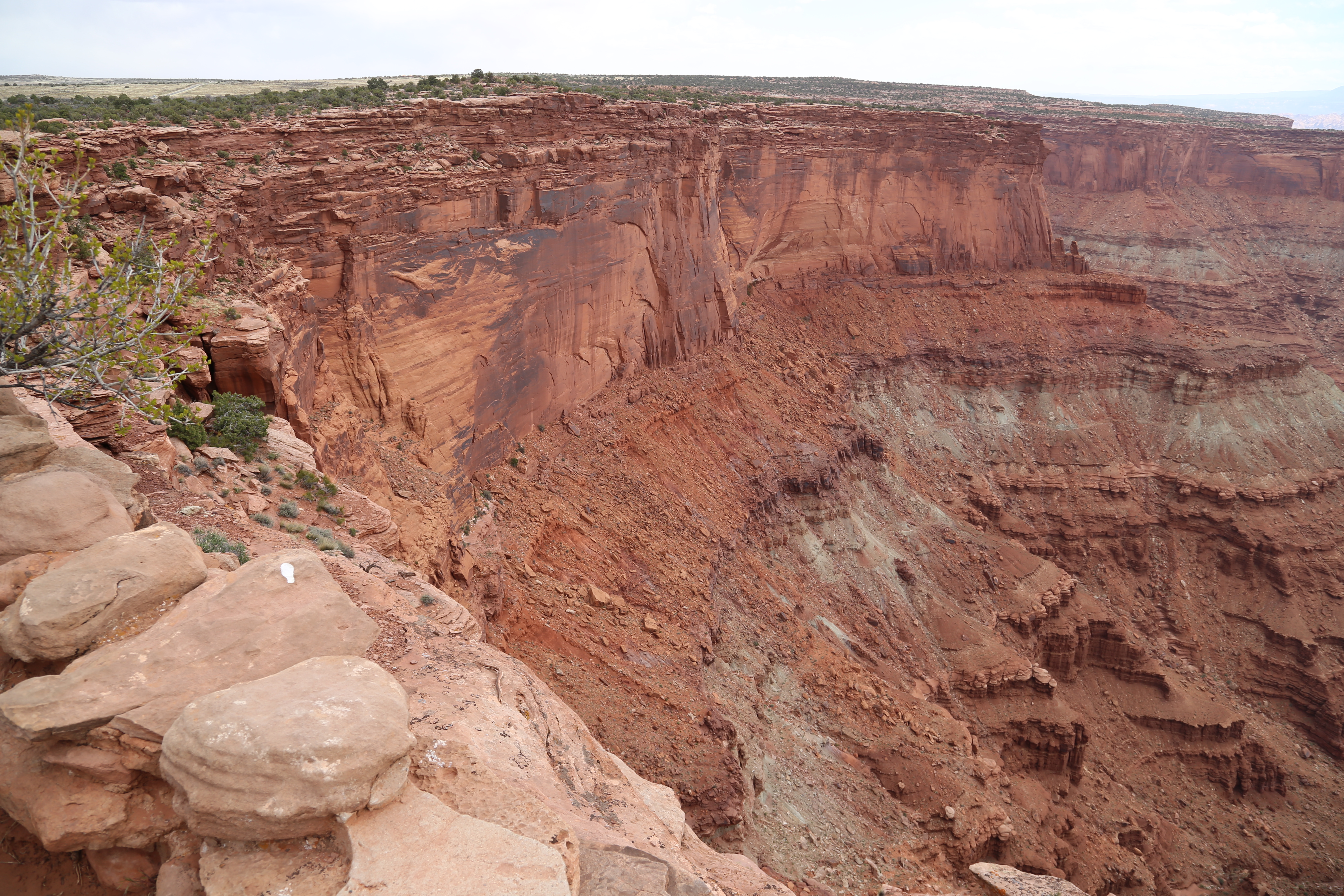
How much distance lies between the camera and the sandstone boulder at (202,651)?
5758mm

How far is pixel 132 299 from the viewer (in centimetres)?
1016

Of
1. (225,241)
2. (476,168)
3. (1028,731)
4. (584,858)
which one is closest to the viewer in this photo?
(584,858)

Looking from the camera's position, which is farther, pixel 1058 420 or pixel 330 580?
pixel 1058 420

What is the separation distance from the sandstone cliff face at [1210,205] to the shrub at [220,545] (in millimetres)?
83726

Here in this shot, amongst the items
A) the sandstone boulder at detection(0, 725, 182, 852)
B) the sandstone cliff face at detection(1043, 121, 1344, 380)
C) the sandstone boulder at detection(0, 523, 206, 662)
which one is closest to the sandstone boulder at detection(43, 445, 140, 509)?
the sandstone boulder at detection(0, 523, 206, 662)

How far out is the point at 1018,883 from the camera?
16562 millimetres

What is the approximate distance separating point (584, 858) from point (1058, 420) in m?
44.1

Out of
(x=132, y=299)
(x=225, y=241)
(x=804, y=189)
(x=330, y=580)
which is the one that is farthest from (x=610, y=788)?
(x=804, y=189)

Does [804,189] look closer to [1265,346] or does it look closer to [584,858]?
[1265,346]

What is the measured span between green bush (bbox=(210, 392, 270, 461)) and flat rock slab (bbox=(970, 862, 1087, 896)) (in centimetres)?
1702

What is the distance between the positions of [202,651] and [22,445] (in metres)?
4.14

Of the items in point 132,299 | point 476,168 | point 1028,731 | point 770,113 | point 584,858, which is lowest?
point 1028,731

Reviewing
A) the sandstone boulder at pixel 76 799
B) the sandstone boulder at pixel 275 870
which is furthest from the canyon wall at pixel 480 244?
the sandstone boulder at pixel 275 870

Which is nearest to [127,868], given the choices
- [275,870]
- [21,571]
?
[275,870]
